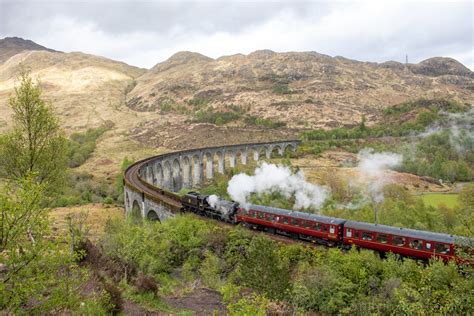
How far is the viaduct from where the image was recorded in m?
38.9

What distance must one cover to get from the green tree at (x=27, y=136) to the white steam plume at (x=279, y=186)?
56.9ft

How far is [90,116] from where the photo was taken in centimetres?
13988

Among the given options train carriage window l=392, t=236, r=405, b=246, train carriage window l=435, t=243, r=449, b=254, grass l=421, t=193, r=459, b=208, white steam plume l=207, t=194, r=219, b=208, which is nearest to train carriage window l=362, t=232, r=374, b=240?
train carriage window l=392, t=236, r=405, b=246

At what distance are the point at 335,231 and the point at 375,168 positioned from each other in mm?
51267

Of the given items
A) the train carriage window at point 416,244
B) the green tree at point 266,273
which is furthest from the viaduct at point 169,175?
the train carriage window at point 416,244

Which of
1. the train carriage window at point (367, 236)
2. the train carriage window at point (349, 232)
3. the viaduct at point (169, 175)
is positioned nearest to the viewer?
the train carriage window at point (367, 236)

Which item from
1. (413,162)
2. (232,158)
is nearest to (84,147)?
(232,158)

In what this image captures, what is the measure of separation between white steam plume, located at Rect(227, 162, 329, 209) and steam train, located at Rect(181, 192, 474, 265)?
3900mm

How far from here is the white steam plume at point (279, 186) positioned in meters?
34.6

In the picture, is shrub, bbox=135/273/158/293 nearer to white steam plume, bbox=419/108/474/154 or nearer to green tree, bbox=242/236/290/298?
green tree, bbox=242/236/290/298

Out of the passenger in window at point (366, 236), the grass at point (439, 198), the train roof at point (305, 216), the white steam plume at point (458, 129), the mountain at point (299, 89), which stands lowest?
the grass at point (439, 198)

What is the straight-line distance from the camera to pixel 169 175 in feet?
223

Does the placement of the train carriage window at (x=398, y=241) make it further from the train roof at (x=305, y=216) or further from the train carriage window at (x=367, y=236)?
the train roof at (x=305, y=216)

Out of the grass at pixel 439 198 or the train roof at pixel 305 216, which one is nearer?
the train roof at pixel 305 216
